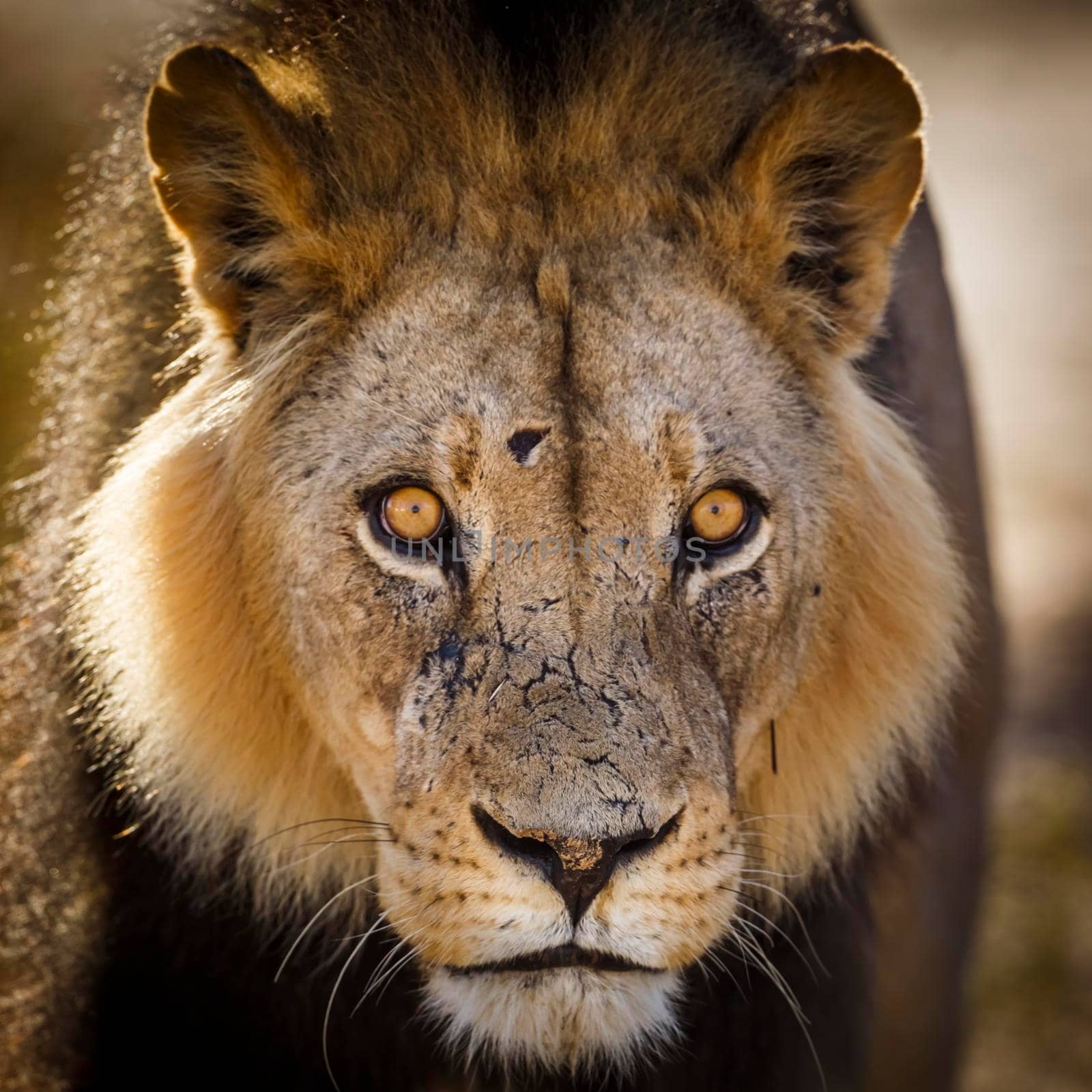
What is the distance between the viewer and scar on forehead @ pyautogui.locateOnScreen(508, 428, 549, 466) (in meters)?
2.54

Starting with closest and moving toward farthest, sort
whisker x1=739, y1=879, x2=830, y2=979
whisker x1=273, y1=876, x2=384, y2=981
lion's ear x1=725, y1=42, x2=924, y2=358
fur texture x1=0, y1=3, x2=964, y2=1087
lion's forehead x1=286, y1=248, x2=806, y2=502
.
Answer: fur texture x1=0, y1=3, x2=964, y2=1087 → lion's forehead x1=286, y1=248, x2=806, y2=502 → lion's ear x1=725, y1=42, x2=924, y2=358 → whisker x1=273, y1=876, x2=384, y2=981 → whisker x1=739, y1=879, x2=830, y2=979

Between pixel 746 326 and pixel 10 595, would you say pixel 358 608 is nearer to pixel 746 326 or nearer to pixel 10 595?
pixel 746 326

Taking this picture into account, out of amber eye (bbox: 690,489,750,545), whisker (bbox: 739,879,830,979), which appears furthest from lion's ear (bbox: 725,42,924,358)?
whisker (bbox: 739,879,830,979)

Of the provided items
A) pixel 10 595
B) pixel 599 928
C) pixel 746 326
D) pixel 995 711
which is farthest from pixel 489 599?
pixel 995 711

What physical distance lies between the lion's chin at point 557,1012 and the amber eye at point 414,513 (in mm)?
732

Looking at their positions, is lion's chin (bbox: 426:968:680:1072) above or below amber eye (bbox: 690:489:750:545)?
below

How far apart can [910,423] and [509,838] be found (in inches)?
57.6

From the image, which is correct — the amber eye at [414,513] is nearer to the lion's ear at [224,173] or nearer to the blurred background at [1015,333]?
the lion's ear at [224,173]

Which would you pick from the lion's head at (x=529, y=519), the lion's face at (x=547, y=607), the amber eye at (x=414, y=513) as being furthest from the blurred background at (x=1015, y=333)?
the amber eye at (x=414, y=513)

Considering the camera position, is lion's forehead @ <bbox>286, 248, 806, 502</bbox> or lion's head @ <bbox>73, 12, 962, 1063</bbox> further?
lion's forehead @ <bbox>286, 248, 806, 502</bbox>

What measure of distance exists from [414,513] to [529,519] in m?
0.21

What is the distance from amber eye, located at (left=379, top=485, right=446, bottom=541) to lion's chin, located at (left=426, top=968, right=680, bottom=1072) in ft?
2.40

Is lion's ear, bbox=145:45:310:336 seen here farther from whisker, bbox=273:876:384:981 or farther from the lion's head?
whisker, bbox=273:876:384:981

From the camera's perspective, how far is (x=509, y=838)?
7.51ft
